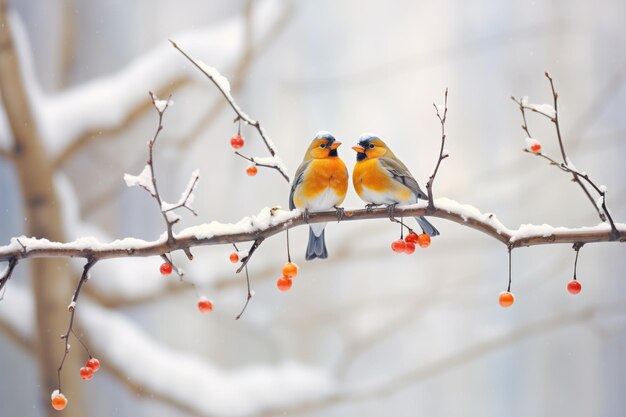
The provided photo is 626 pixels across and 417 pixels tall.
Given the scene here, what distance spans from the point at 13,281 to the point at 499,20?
1.73m

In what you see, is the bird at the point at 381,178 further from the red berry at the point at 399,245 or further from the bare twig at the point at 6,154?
the bare twig at the point at 6,154

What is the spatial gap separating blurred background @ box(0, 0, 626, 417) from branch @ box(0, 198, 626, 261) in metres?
1.25

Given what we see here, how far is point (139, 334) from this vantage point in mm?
1966

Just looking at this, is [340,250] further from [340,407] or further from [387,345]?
[340,407]

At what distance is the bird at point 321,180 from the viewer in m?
0.82

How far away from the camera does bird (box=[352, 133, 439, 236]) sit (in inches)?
33.0

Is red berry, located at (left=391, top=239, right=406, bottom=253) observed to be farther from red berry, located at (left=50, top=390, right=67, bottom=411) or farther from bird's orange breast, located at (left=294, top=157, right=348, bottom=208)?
red berry, located at (left=50, top=390, right=67, bottom=411)

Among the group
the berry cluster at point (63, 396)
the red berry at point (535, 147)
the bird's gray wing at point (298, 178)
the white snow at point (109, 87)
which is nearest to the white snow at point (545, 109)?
the red berry at point (535, 147)

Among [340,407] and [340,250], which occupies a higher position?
[340,250]

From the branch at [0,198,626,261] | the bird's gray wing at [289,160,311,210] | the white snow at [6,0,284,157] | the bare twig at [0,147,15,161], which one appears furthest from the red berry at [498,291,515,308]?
the bare twig at [0,147,15,161]

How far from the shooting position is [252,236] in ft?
2.21

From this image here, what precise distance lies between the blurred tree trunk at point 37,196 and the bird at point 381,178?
132 centimetres

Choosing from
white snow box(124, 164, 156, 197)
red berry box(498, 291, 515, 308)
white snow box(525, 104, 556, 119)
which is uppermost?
white snow box(525, 104, 556, 119)

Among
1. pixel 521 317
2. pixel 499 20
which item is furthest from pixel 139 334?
pixel 499 20
